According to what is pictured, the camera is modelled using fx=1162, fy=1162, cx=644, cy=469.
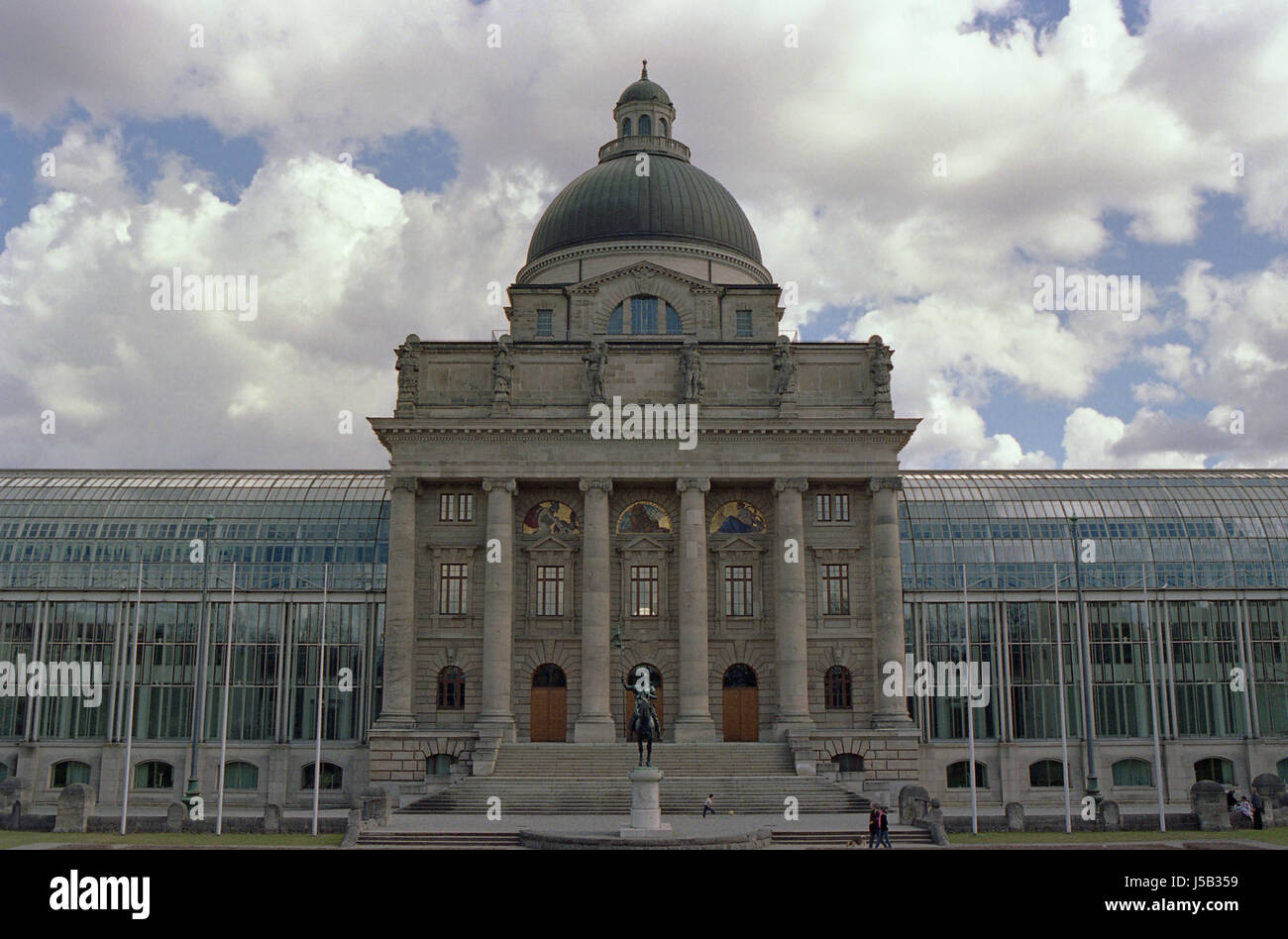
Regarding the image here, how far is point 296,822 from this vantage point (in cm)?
4519

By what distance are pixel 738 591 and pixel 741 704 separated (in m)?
6.06

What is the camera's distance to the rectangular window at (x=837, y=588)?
62.9 m

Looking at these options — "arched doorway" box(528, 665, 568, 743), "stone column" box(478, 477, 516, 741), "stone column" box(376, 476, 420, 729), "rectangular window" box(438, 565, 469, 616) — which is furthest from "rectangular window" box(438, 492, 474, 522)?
"arched doorway" box(528, 665, 568, 743)

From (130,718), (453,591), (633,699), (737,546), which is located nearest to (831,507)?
(737,546)

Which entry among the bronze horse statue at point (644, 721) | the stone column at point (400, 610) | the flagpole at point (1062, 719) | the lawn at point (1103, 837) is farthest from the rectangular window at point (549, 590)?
the flagpole at point (1062, 719)

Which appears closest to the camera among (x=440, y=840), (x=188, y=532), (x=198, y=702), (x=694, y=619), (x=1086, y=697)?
(x=440, y=840)

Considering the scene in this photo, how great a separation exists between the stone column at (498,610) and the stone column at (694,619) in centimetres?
896

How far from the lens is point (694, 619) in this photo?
2393 inches

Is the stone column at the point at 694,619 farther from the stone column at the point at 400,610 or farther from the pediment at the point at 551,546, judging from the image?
the stone column at the point at 400,610

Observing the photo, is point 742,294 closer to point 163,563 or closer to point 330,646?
point 330,646

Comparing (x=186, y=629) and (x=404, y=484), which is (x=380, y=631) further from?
(x=186, y=629)

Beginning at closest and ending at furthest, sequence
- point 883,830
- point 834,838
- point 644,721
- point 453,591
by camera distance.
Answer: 1. point 883,830
2. point 834,838
3. point 644,721
4. point 453,591

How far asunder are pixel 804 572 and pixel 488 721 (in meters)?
18.4
